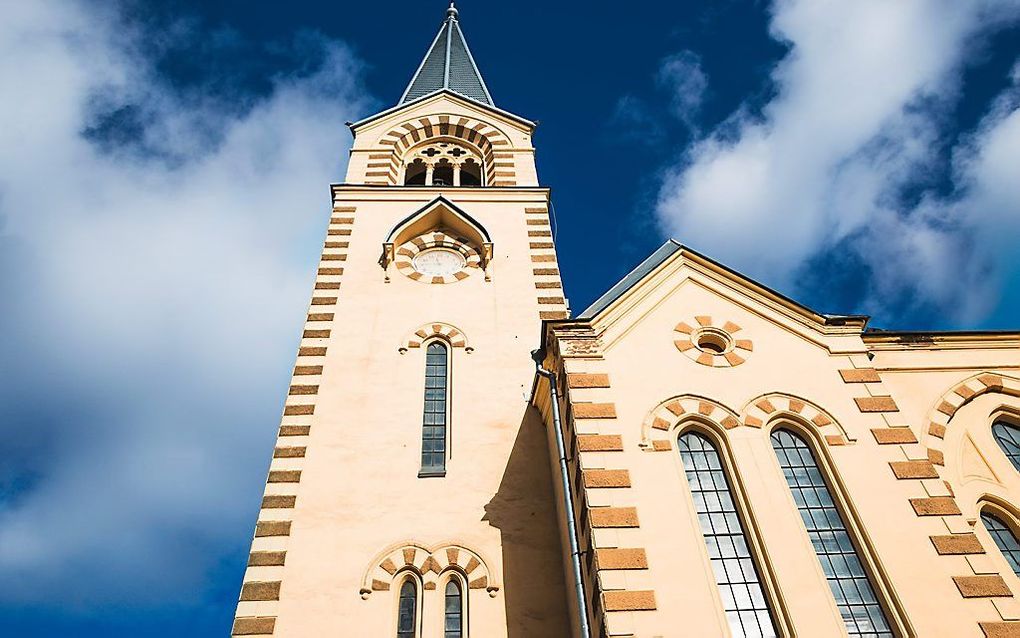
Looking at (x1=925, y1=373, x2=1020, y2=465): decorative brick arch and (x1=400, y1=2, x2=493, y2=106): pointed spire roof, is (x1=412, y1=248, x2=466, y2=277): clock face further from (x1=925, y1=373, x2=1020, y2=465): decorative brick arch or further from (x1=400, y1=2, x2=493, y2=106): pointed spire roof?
(x1=925, y1=373, x2=1020, y2=465): decorative brick arch

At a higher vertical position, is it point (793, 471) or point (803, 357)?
point (803, 357)

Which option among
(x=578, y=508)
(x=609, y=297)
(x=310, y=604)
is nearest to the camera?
(x=578, y=508)

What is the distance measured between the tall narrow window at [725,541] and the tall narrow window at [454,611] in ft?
14.5

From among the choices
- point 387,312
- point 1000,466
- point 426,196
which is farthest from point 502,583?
point 426,196

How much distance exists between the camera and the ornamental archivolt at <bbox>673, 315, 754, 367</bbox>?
1446 cm

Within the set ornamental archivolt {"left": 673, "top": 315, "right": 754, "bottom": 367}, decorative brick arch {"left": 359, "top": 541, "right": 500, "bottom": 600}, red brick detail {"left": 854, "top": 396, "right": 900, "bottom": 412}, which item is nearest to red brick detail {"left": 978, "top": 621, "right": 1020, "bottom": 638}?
red brick detail {"left": 854, "top": 396, "right": 900, "bottom": 412}

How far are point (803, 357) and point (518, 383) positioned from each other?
19.7 feet

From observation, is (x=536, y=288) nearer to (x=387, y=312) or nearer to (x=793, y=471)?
(x=387, y=312)

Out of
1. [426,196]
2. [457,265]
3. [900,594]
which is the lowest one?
[900,594]

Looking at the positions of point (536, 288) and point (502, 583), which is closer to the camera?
point (502, 583)

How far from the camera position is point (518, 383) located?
696 inches

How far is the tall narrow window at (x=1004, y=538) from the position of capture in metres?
13.3

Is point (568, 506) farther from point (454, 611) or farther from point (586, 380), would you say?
point (454, 611)

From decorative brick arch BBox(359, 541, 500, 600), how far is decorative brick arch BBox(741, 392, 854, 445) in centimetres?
516
